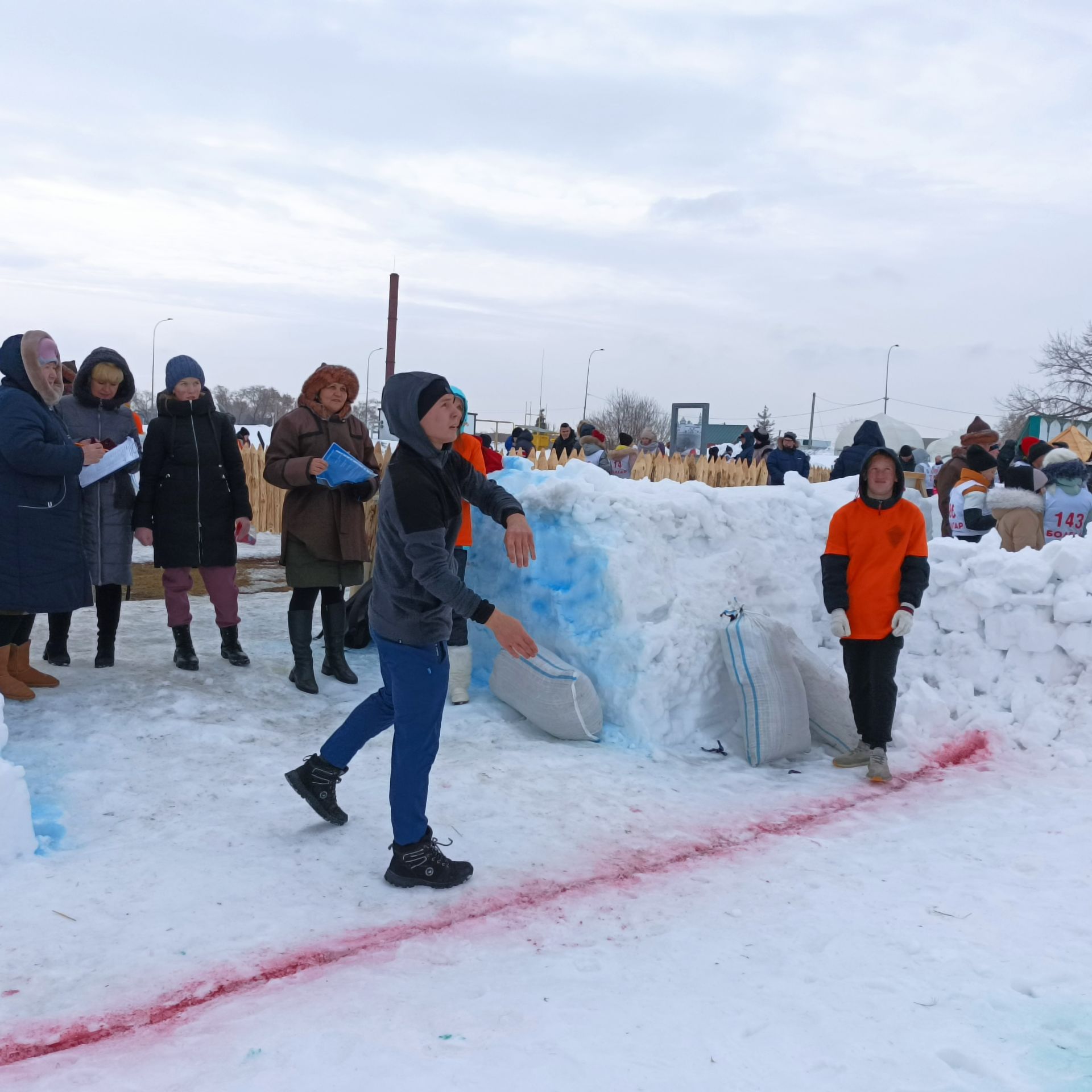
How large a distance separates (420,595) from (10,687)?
2.73m

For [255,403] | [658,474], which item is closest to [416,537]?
[658,474]

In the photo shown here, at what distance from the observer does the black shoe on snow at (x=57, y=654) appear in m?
5.48

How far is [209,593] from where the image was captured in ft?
18.1

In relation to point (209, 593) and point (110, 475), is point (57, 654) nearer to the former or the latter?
point (209, 593)

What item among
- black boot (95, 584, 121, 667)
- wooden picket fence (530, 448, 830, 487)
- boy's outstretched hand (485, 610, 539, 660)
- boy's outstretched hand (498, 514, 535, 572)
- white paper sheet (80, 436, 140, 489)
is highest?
wooden picket fence (530, 448, 830, 487)

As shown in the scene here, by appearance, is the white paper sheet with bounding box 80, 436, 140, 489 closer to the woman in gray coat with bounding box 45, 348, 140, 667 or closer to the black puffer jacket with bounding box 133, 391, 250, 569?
the woman in gray coat with bounding box 45, 348, 140, 667

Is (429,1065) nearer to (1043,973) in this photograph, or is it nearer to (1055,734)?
(1043,973)

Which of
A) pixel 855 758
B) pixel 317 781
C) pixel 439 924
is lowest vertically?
pixel 439 924

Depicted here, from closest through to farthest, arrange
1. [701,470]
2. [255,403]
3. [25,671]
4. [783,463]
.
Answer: [25,671] → [783,463] → [701,470] → [255,403]

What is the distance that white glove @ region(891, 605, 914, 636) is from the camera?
454cm

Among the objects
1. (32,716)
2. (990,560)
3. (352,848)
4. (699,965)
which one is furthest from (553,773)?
(990,560)

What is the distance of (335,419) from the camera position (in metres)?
5.58

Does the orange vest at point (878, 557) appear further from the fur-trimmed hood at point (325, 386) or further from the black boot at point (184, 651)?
the black boot at point (184, 651)

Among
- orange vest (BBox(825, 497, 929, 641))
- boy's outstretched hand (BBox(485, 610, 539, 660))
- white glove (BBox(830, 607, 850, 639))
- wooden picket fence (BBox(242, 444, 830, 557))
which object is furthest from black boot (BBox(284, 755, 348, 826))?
wooden picket fence (BBox(242, 444, 830, 557))
